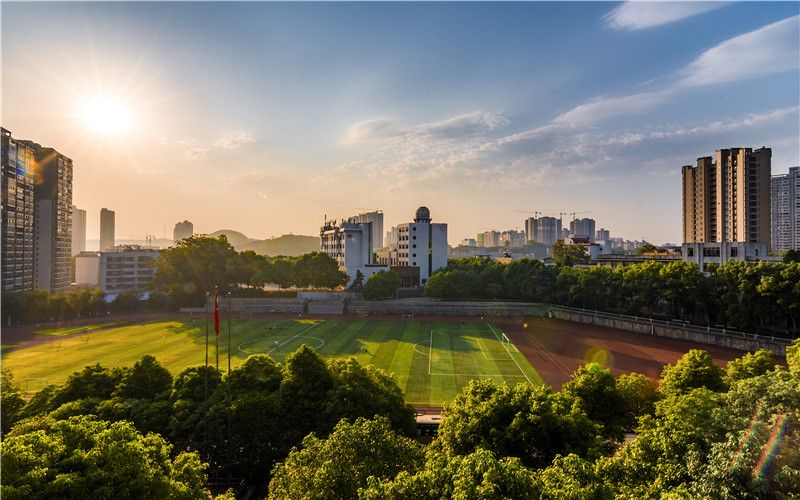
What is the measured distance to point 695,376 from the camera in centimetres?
2009

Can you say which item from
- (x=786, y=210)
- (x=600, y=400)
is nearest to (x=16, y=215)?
(x=600, y=400)

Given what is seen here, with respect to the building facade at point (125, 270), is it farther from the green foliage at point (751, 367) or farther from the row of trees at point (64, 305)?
the green foliage at point (751, 367)

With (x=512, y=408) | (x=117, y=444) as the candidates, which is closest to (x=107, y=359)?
(x=117, y=444)

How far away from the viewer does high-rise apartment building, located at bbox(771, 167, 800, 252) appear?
103688 mm

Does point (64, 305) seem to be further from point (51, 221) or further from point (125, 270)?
point (125, 270)

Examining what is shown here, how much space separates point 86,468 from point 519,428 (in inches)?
546

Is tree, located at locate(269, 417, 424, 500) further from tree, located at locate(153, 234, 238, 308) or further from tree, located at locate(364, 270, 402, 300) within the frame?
tree, located at locate(153, 234, 238, 308)

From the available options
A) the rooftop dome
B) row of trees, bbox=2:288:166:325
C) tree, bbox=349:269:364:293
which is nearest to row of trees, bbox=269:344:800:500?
tree, bbox=349:269:364:293

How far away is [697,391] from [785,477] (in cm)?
800

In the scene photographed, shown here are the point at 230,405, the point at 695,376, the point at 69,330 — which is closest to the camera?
the point at 230,405

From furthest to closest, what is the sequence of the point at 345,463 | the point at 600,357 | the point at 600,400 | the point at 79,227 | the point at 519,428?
1. the point at 79,227
2. the point at 600,357
3. the point at 600,400
4. the point at 519,428
5. the point at 345,463

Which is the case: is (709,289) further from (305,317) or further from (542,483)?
(305,317)

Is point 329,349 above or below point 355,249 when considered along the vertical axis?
below

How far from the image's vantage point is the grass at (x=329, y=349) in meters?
33.4
